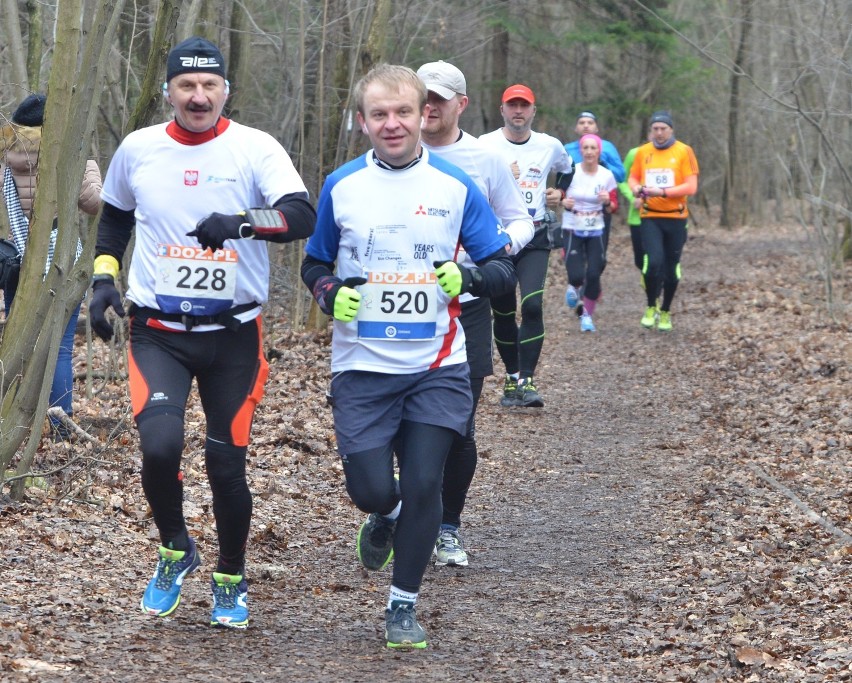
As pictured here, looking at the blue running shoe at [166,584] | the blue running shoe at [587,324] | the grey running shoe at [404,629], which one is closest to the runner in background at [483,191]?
the grey running shoe at [404,629]

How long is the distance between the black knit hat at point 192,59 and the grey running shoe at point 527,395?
6.21 m

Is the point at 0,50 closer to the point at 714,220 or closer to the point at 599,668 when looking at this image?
the point at 599,668

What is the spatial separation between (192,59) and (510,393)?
21.0ft

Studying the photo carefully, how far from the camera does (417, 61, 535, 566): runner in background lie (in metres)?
5.90

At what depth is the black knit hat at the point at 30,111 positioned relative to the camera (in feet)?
24.0

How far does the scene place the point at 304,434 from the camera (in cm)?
920

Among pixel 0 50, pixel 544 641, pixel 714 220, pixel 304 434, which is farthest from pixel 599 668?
pixel 714 220

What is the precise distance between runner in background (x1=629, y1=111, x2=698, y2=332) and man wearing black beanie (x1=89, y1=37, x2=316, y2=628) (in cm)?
988

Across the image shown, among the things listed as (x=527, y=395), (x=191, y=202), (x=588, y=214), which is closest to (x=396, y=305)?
(x=191, y=202)

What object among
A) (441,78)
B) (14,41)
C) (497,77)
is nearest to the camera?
(441,78)

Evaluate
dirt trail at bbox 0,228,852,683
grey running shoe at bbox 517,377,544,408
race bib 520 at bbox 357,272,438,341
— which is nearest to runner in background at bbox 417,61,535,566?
dirt trail at bbox 0,228,852,683

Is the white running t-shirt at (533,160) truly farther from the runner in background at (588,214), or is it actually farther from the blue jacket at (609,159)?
the blue jacket at (609,159)

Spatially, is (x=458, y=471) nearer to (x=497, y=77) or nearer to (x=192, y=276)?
(x=192, y=276)

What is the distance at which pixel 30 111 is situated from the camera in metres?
7.33
